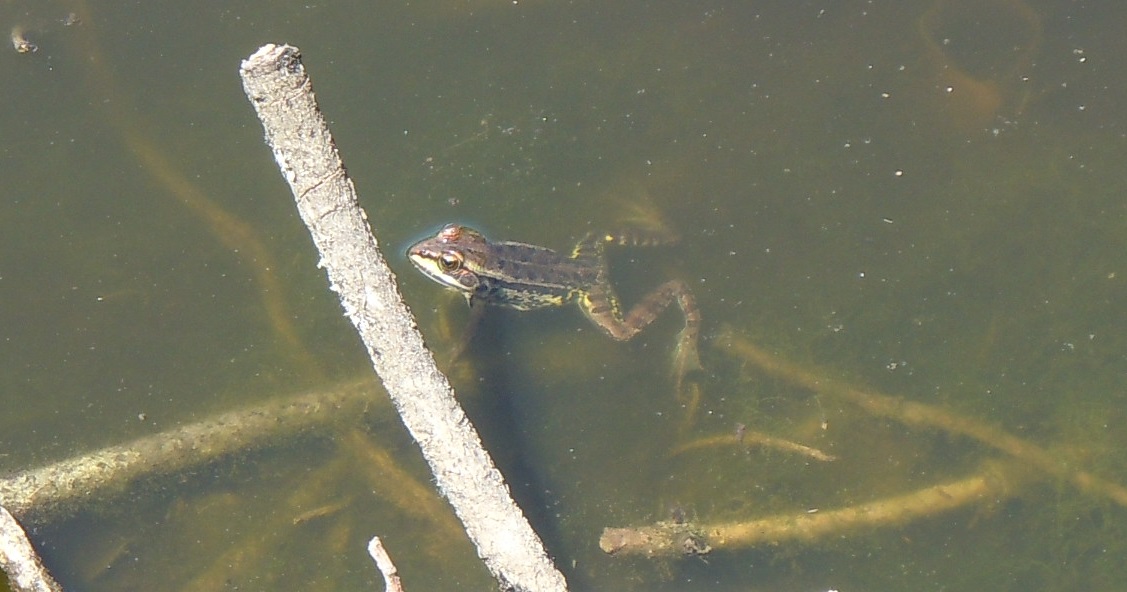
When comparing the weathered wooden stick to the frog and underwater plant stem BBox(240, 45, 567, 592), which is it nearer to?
underwater plant stem BBox(240, 45, 567, 592)

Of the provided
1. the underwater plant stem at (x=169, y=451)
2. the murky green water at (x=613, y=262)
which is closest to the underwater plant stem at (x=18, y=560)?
the underwater plant stem at (x=169, y=451)

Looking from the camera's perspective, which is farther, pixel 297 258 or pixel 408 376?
pixel 297 258

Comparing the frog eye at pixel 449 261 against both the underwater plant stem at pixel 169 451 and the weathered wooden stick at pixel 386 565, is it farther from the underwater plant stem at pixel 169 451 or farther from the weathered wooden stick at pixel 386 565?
the weathered wooden stick at pixel 386 565

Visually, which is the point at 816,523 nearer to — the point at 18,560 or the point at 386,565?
the point at 386,565

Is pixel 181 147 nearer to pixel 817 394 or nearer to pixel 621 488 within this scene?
pixel 621 488

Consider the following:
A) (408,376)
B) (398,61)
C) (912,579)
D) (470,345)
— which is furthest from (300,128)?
(912,579)

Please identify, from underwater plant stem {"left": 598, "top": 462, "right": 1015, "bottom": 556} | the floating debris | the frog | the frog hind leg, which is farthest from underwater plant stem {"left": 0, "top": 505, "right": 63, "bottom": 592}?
the floating debris

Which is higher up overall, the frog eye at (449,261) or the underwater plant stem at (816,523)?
the frog eye at (449,261)

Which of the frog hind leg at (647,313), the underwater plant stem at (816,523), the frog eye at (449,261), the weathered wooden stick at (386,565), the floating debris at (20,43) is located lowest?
the underwater plant stem at (816,523)

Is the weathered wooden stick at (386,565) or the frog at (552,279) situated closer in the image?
the weathered wooden stick at (386,565)
